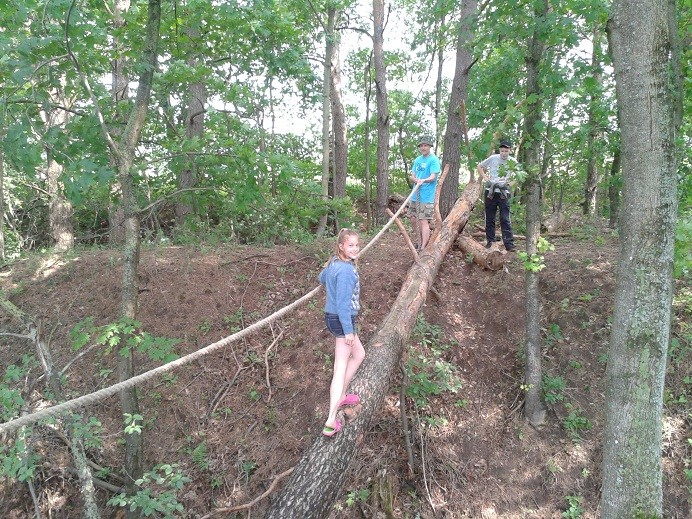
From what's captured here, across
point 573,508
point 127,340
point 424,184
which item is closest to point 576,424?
point 573,508

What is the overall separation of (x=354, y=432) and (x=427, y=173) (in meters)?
4.14

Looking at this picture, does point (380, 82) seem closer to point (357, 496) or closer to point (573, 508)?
point (357, 496)

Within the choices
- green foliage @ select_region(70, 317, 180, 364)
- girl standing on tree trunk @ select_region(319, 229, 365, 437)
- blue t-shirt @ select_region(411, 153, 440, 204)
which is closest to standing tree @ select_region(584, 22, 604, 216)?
blue t-shirt @ select_region(411, 153, 440, 204)

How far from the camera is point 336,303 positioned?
3.38 meters

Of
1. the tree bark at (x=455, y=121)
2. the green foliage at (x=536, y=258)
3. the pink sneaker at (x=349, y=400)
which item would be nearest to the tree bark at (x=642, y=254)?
the green foliage at (x=536, y=258)

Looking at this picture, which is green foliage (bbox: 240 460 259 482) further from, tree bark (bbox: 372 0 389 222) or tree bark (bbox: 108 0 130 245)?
tree bark (bbox: 372 0 389 222)

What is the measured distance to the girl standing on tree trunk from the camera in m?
3.24

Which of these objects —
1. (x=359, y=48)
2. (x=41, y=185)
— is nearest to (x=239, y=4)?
(x=41, y=185)

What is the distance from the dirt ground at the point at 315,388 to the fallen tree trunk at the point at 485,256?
0.15 m

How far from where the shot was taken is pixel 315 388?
4.96m

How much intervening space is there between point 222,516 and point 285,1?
9374 mm

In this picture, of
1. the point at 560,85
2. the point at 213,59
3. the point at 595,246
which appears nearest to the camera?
the point at 560,85

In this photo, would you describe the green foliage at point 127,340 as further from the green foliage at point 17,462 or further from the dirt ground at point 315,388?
the dirt ground at point 315,388

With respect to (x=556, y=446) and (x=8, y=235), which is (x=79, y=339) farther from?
(x=8, y=235)
